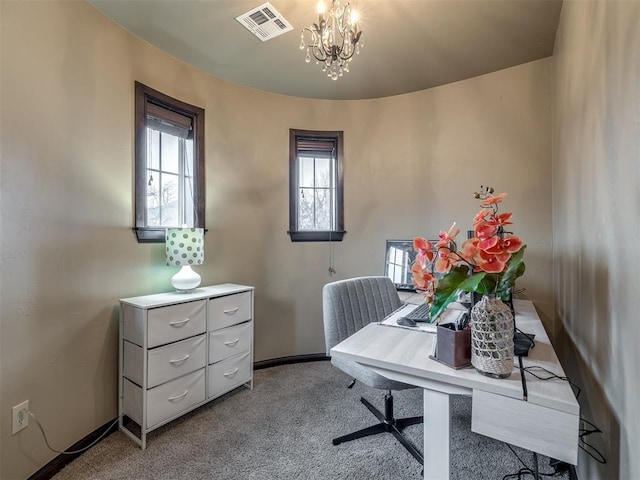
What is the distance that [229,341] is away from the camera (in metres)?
2.14

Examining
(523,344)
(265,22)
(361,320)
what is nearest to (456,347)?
(523,344)

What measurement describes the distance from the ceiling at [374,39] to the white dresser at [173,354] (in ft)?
5.71

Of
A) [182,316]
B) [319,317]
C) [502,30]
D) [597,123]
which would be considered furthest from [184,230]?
[502,30]

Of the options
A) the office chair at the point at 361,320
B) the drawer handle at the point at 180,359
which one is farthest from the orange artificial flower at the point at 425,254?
the drawer handle at the point at 180,359

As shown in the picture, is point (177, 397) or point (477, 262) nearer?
point (477, 262)

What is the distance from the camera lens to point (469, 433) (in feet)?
5.72

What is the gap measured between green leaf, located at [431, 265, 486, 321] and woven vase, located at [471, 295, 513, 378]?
10 cm

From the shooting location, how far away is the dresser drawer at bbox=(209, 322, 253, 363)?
80.3 inches

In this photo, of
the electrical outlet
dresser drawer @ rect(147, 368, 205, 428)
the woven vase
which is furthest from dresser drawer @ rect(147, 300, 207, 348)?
the woven vase

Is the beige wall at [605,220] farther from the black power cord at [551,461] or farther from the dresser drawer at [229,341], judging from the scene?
the dresser drawer at [229,341]

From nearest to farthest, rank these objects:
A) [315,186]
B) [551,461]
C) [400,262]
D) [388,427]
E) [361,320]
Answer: [551,461] < [388,427] < [361,320] < [400,262] < [315,186]

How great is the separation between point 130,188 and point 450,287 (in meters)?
2.03

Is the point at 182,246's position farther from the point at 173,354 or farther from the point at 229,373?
the point at 229,373

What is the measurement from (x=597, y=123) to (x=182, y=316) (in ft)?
7.39
